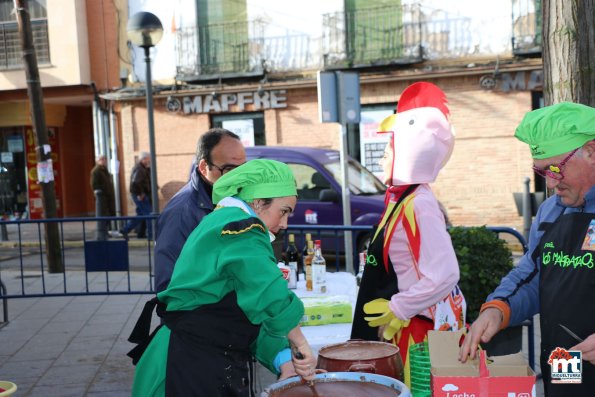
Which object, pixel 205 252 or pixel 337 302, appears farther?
pixel 337 302

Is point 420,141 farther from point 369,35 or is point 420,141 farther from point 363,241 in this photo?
point 369,35

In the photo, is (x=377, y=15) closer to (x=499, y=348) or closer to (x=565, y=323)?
(x=499, y=348)

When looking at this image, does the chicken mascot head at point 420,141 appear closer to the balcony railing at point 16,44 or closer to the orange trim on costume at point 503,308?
the orange trim on costume at point 503,308

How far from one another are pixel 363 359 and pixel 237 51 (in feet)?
57.3

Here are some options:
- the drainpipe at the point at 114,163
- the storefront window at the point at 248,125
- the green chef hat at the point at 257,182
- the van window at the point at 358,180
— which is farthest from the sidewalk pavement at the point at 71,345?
the drainpipe at the point at 114,163

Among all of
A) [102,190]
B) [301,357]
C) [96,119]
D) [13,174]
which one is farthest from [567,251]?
[13,174]

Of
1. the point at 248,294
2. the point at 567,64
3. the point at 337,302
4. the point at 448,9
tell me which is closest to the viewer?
the point at 248,294

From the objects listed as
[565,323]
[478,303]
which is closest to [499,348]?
[478,303]

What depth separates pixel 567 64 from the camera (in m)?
4.72

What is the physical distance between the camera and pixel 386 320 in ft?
11.0

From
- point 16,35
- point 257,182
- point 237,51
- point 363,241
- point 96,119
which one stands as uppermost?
point 16,35

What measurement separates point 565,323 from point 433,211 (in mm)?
857

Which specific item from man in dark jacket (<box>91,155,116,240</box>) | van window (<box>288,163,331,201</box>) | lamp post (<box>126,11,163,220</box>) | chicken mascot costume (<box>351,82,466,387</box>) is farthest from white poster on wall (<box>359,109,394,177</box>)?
chicken mascot costume (<box>351,82,466,387</box>)

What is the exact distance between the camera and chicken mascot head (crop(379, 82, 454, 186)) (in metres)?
3.50
